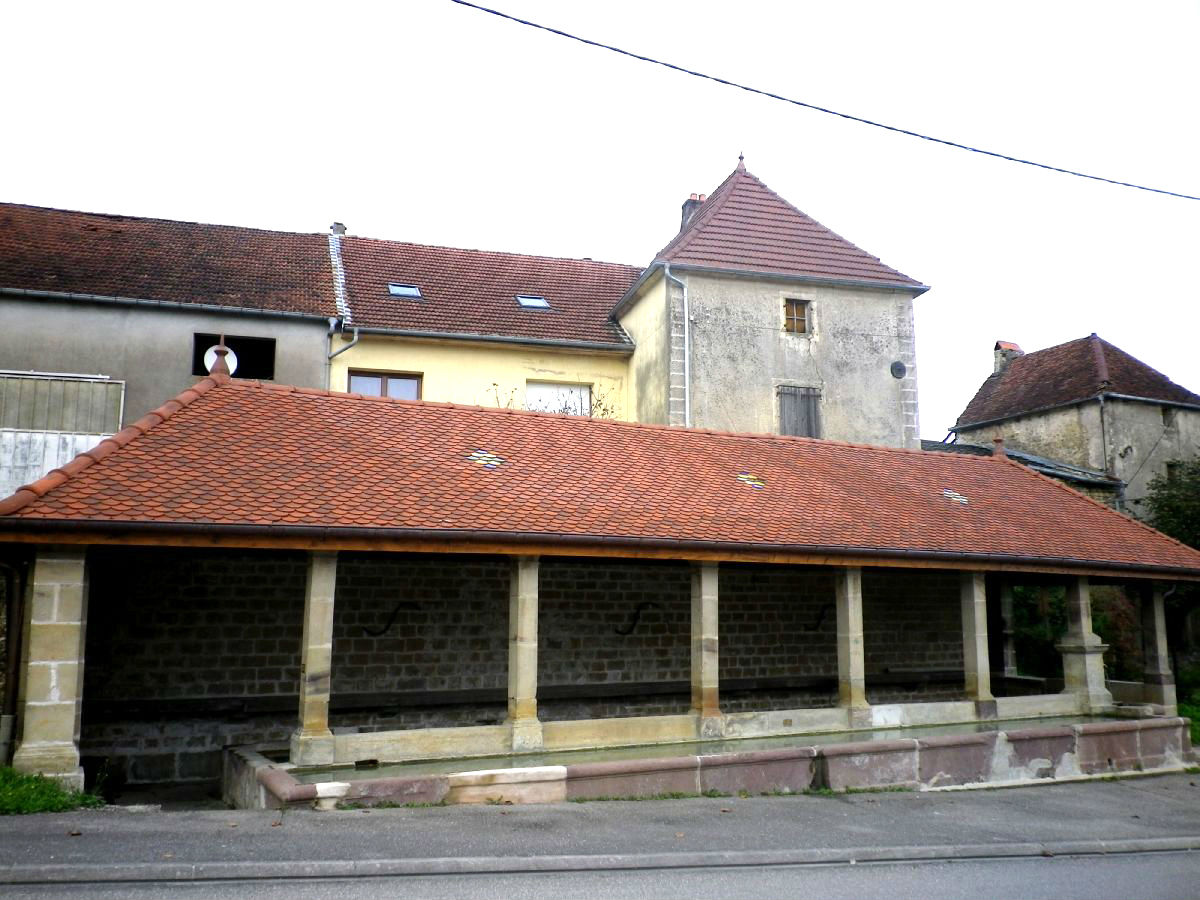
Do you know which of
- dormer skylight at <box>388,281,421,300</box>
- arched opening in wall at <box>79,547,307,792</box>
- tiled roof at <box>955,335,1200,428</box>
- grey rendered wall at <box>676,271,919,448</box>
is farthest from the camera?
tiled roof at <box>955,335,1200,428</box>

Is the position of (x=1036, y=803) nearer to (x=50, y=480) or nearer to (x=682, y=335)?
(x=50, y=480)

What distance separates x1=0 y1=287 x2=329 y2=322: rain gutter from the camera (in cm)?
1548

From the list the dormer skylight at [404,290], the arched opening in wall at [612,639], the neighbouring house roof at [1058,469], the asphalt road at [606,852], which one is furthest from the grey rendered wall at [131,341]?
the neighbouring house roof at [1058,469]

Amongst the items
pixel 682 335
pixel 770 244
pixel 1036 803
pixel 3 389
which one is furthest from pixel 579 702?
pixel 770 244

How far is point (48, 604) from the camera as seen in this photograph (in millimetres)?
8117

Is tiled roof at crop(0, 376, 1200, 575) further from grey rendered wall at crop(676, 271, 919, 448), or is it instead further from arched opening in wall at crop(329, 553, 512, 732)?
grey rendered wall at crop(676, 271, 919, 448)

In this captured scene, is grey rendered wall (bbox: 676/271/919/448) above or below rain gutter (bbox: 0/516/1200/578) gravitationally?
above

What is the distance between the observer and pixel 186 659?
1077 centimetres

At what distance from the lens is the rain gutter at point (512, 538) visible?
812 centimetres

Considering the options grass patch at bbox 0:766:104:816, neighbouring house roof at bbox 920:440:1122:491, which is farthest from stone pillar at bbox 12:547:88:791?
neighbouring house roof at bbox 920:440:1122:491

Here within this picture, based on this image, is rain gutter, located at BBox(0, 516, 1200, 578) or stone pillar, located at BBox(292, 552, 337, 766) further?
stone pillar, located at BBox(292, 552, 337, 766)

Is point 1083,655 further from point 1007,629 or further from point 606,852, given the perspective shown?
point 606,852

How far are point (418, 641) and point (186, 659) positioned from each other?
2475 millimetres

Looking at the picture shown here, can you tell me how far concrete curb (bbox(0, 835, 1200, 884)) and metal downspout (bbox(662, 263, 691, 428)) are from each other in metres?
11.0
